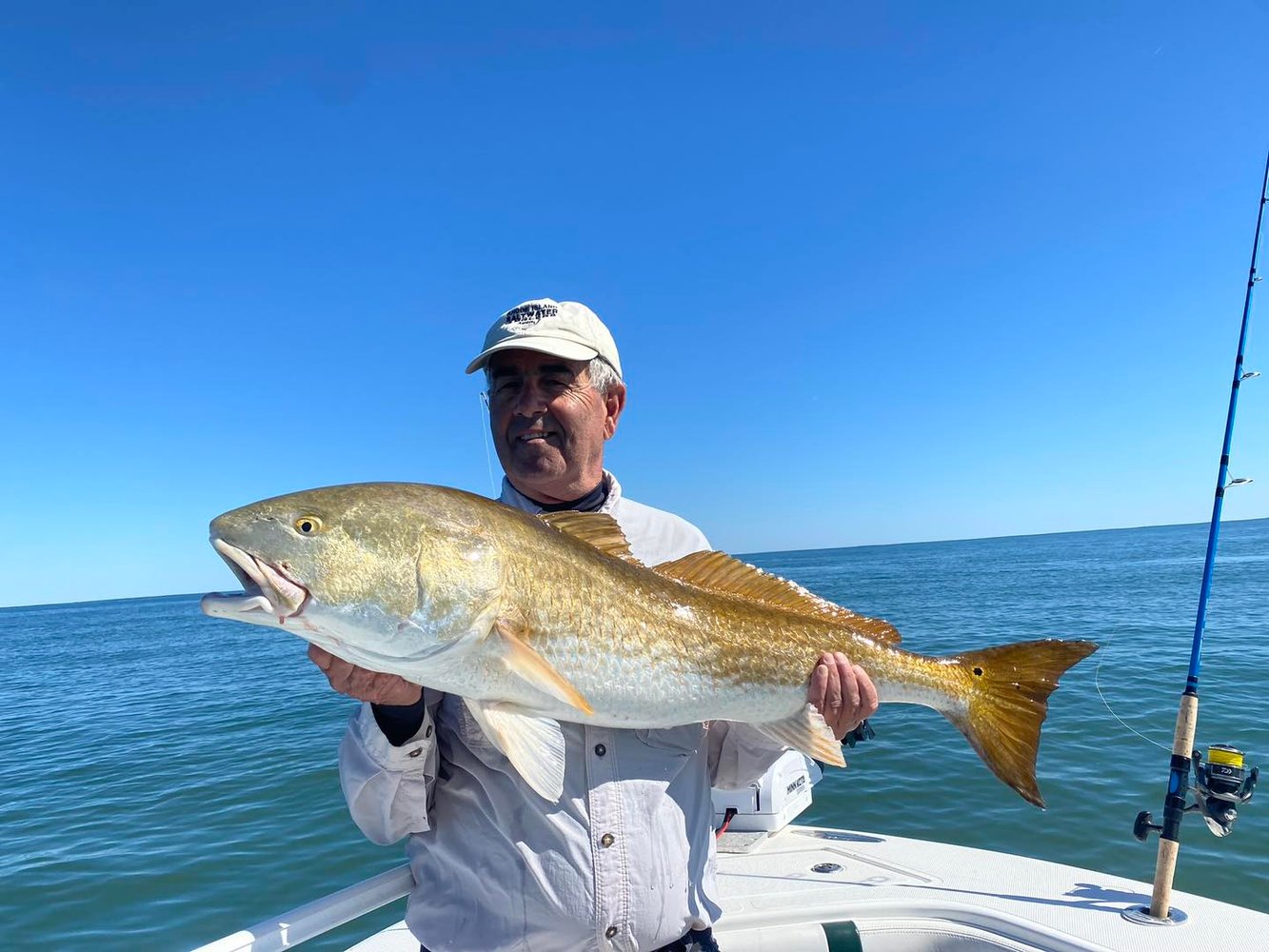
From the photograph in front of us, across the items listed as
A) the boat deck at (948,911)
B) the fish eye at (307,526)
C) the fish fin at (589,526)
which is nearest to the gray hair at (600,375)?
the fish fin at (589,526)

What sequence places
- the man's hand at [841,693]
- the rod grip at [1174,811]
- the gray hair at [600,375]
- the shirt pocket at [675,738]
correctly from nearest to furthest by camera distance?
the shirt pocket at [675,738], the man's hand at [841,693], the gray hair at [600,375], the rod grip at [1174,811]

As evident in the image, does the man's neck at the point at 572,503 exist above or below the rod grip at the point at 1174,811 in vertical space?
above

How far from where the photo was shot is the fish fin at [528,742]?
7.45ft

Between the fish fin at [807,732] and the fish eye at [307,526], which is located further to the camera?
the fish fin at [807,732]

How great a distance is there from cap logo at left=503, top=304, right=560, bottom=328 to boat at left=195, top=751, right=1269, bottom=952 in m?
3.06

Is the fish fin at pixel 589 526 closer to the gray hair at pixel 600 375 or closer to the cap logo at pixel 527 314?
the gray hair at pixel 600 375

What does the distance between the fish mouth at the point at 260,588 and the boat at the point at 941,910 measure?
2.37m

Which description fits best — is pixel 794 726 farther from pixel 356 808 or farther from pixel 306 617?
pixel 306 617

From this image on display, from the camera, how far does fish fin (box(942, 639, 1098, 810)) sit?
118 inches

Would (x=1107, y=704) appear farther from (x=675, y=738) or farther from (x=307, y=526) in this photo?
(x=307, y=526)

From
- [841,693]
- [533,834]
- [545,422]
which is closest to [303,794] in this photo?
[533,834]

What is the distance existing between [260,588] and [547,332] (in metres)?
1.42

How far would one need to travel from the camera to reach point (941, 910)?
449 centimetres

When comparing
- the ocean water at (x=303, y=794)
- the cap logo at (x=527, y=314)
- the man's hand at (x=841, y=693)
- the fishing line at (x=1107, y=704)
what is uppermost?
the cap logo at (x=527, y=314)
